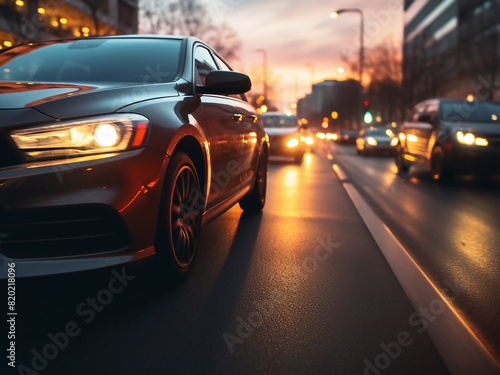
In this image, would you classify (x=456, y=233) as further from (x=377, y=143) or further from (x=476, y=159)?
(x=377, y=143)

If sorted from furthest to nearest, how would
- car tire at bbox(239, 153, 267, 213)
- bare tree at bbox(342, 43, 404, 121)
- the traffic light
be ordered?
bare tree at bbox(342, 43, 404, 121), the traffic light, car tire at bbox(239, 153, 267, 213)

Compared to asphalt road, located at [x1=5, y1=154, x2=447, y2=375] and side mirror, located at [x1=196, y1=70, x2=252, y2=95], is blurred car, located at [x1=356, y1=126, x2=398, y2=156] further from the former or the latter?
side mirror, located at [x1=196, y1=70, x2=252, y2=95]

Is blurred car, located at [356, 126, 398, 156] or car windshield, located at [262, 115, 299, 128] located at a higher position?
car windshield, located at [262, 115, 299, 128]

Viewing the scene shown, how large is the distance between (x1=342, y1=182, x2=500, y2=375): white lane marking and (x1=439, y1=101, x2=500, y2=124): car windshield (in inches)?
262

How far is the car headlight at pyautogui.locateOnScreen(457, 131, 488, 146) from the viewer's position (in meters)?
10.2

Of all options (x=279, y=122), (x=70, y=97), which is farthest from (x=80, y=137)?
(x=279, y=122)

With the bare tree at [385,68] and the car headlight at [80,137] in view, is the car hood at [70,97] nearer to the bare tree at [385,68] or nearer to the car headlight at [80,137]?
the car headlight at [80,137]

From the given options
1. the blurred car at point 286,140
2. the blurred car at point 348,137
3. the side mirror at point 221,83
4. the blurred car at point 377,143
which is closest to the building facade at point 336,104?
the blurred car at point 348,137

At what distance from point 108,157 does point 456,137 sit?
8.83 metres

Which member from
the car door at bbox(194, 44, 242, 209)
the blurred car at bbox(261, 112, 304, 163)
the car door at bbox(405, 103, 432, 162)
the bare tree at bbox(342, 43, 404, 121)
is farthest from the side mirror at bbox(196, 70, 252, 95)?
the bare tree at bbox(342, 43, 404, 121)

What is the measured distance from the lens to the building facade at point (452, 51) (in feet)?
98.9

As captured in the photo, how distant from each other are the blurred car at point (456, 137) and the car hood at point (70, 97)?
7988 millimetres

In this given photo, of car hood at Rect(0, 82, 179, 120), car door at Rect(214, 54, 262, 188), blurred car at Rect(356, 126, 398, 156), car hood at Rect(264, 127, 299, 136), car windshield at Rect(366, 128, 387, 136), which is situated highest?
car hood at Rect(0, 82, 179, 120)

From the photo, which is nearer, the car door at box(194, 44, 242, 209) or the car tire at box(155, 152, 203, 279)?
the car tire at box(155, 152, 203, 279)
